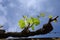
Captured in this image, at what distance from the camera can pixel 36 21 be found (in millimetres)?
9297

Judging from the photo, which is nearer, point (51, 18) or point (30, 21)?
point (51, 18)

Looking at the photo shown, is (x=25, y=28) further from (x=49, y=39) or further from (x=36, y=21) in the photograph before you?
(x=49, y=39)

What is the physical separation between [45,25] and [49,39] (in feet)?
2.92

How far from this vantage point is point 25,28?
8.94m

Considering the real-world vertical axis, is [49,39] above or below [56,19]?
below

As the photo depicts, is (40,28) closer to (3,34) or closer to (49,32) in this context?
(49,32)

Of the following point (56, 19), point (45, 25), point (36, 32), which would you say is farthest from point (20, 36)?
point (56, 19)

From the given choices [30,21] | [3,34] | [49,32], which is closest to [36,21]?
[30,21]

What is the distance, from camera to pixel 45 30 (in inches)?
348

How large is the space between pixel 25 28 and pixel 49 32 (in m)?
1.22

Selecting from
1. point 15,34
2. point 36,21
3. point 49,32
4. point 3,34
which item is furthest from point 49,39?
point 3,34

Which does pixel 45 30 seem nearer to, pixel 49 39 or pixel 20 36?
pixel 49 39

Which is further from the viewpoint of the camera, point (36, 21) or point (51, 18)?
point (36, 21)

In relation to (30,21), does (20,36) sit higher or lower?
lower
